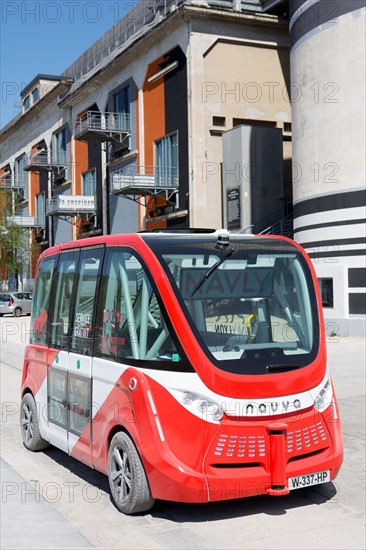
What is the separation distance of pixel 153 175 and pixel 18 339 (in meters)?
11.2

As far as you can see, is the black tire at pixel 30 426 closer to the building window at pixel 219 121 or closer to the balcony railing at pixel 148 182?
the balcony railing at pixel 148 182

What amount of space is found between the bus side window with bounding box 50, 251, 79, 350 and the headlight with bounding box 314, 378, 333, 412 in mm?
2833

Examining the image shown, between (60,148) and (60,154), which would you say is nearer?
(60,154)

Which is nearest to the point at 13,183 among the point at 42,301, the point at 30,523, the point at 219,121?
the point at 219,121

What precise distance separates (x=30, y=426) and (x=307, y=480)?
3976 millimetres

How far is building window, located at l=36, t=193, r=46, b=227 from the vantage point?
5625 cm

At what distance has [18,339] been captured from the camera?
2733 cm

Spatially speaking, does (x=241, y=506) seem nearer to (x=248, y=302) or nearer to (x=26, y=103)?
(x=248, y=302)

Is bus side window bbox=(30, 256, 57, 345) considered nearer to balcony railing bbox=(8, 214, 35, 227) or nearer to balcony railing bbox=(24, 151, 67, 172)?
balcony railing bbox=(24, 151, 67, 172)

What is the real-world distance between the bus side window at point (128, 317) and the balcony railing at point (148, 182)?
27.0 meters

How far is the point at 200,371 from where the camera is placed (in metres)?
5.93

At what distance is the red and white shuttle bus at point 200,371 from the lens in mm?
5879

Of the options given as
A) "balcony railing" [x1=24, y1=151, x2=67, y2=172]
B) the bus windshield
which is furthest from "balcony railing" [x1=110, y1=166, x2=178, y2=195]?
the bus windshield

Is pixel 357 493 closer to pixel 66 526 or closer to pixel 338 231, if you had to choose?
pixel 66 526
